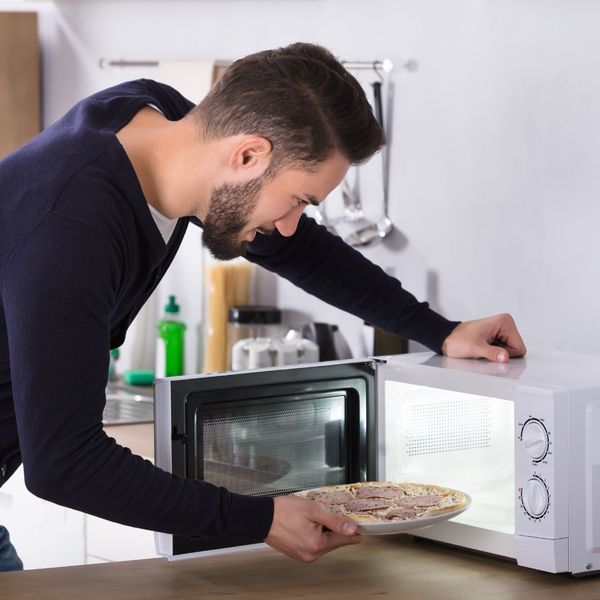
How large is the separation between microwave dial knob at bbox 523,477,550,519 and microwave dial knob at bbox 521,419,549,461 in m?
0.03

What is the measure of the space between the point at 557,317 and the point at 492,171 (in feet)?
0.95

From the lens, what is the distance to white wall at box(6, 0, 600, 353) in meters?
1.81

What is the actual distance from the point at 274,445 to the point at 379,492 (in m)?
0.16

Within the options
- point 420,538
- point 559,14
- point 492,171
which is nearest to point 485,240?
point 492,171

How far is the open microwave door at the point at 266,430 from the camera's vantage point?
1415mm

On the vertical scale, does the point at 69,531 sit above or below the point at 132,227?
below

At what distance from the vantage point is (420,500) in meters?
1.45

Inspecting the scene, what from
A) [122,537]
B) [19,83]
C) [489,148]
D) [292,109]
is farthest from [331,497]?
[19,83]

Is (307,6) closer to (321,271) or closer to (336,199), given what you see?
(336,199)

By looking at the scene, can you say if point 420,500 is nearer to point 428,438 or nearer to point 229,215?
point 428,438

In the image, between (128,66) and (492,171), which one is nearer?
(492,171)

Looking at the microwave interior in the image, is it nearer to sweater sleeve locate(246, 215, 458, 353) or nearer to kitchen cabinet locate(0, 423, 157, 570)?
sweater sleeve locate(246, 215, 458, 353)

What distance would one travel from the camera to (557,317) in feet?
6.15

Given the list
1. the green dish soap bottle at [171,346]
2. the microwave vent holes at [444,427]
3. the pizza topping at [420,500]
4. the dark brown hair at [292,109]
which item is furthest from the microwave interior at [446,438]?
the green dish soap bottle at [171,346]
